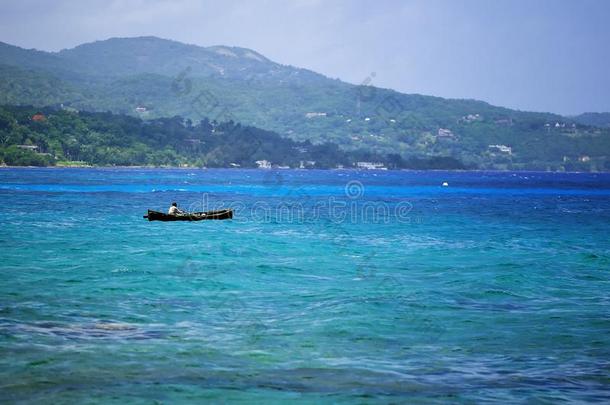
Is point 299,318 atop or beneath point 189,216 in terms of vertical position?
beneath

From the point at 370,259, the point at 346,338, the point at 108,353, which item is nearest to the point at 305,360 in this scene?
the point at 346,338

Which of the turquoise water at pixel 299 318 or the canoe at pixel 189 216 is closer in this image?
the turquoise water at pixel 299 318

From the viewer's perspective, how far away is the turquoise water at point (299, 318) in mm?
14789

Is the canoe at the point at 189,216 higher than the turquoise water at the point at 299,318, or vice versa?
the canoe at the point at 189,216

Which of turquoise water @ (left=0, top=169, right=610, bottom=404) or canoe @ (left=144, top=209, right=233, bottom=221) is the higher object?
canoe @ (left=144, top=209, right=233, bottom=221)

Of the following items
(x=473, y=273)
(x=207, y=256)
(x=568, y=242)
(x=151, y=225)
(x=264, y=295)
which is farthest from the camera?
(x=151, y=225)

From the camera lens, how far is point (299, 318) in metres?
21.2

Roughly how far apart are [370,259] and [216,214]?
2106 cm

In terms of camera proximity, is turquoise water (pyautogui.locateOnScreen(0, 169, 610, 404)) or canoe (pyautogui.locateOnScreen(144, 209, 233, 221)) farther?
canoe (pyautogui.locateOnScreen(144, 209, 233, 221))

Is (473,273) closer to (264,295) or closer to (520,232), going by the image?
(264,295)

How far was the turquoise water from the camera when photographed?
14789 mm

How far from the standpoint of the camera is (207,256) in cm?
3600

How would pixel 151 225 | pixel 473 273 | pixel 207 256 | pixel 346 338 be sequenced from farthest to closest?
pixel 151 225, pixel 207 256, pixel 473 273, pixel 346 338

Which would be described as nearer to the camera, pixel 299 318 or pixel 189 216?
pixel 299 318
